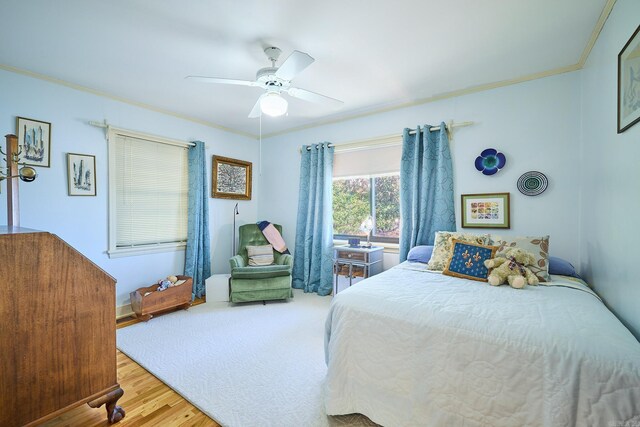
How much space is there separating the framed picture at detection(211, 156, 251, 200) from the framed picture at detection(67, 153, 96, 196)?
1.44m

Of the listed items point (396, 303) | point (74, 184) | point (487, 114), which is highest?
point (487, 114)

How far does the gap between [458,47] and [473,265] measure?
1.76 metres

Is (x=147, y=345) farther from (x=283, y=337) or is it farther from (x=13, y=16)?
(x=13, y=16)

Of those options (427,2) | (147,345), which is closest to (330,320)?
Result: (147,345)

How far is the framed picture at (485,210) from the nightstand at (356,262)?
1068mm

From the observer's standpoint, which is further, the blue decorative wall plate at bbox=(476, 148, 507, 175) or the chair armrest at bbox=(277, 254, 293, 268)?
the chair armrest at bbox=(277, 254, 293, 268)

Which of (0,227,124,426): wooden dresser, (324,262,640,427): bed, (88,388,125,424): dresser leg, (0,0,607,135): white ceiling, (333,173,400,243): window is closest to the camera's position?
(324,262,640,427): bed

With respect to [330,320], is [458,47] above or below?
above

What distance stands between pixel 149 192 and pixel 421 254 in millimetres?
3391

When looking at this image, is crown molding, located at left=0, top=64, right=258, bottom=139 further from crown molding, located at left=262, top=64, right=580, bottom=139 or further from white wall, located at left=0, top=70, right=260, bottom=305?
crown molding, located at left=262, top=64, right=580, bottom=139

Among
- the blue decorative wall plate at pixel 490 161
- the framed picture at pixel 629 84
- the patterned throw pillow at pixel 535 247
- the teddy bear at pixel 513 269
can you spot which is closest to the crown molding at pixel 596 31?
the framed picture at pixel 629 84

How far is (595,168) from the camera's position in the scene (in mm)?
2127

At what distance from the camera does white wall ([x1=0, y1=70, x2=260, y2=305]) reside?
2604mm

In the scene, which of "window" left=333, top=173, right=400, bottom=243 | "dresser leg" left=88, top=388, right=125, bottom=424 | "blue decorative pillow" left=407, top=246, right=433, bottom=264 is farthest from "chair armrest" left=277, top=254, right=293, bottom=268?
"dresser leg" left=88, top=388, right=125, bottom=424
